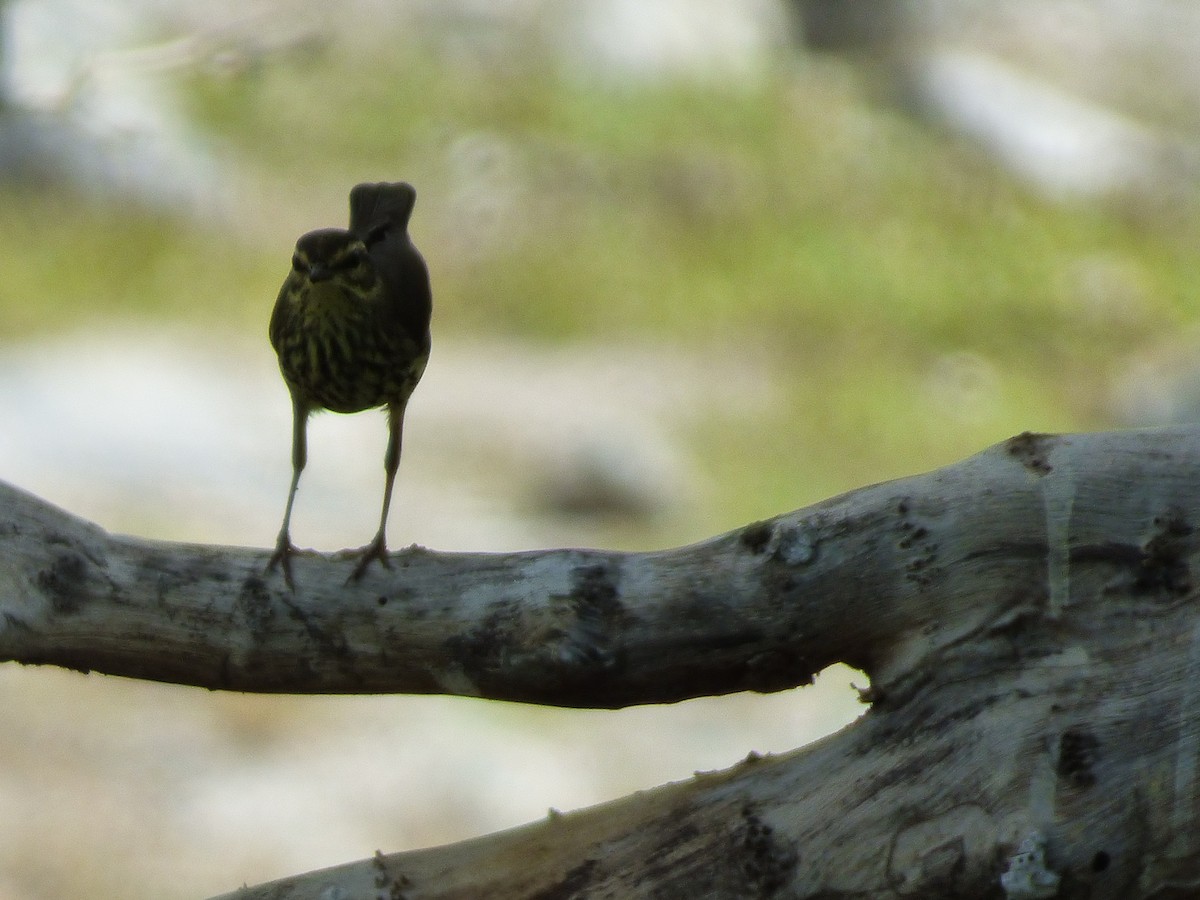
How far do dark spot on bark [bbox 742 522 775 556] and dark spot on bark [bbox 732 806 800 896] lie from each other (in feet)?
1.89

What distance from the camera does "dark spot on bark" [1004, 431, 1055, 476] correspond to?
353cm

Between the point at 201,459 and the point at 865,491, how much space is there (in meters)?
10.1

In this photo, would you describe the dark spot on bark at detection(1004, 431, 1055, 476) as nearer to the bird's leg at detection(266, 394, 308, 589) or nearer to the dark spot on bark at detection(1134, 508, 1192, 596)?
the dark spot on bark at detection(1134, 508, 1192, 596)

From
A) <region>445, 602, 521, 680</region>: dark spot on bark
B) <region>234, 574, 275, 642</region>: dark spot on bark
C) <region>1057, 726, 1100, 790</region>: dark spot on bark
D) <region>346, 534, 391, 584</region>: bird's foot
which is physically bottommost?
<region>1057, 726, 1100, 790</region>: dark spot on bark

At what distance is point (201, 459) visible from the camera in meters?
12.9

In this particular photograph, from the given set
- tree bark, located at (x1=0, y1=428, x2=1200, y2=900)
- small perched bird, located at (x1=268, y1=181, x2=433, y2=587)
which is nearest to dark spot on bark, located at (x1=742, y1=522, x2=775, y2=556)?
tree bark, located at (x1=0, y1=428, x2=1200, y2=900)

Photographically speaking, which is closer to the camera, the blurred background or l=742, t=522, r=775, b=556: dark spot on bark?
l=742, t=522, r=775, b=556: dark spot on bark

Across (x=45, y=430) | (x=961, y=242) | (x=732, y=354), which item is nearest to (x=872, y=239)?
(x=961, y=242)

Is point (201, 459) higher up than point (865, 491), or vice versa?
point (201, 459)

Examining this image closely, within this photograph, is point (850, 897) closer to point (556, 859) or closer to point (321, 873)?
point (556, 859)

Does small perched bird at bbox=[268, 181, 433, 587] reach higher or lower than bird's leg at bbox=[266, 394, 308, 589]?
higher

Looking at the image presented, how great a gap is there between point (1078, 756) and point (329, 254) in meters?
2.31

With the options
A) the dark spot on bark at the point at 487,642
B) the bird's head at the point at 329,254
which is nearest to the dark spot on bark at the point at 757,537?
the dark spot on bark at the point at 487,642

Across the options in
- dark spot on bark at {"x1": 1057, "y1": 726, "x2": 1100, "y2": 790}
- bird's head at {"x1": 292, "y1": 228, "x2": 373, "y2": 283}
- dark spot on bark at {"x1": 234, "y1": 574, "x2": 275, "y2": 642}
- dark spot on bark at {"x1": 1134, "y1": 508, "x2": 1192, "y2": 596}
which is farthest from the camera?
bird's head at {"x1": 292, "y1": 228, "x2": 373, "y2": 283}
